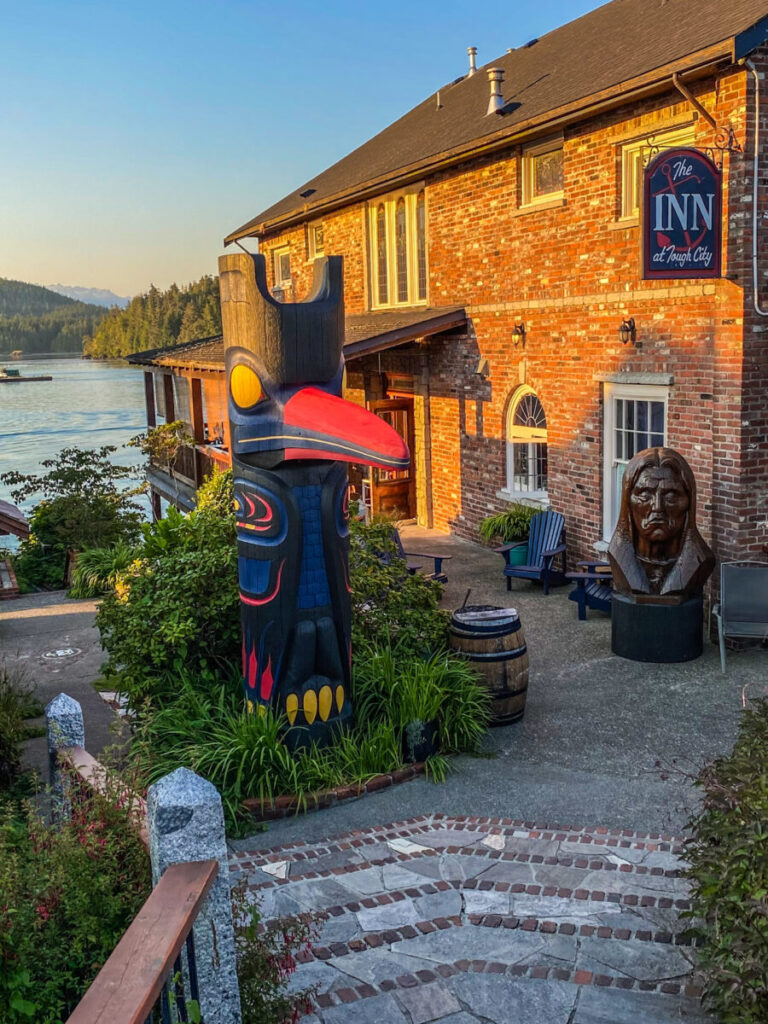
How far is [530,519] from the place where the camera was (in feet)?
44.4

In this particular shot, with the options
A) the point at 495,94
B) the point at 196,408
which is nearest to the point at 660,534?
the point at 495,94

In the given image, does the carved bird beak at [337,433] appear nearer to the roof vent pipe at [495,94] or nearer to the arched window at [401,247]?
the roof vent pipe at [495,94]

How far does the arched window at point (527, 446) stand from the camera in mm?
13781

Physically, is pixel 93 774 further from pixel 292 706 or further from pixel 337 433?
pixel 337 433

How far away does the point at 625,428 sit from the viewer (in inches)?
461

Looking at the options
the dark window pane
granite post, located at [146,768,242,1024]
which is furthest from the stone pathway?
the dark window pane

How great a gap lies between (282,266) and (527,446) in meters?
10.6

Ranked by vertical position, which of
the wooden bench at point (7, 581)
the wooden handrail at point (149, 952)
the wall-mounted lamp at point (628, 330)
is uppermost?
the wall-mounted lamp at point (628, 330)

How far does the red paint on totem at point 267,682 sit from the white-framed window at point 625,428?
18.4 ft

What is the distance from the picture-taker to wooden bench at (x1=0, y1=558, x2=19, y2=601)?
16.3m

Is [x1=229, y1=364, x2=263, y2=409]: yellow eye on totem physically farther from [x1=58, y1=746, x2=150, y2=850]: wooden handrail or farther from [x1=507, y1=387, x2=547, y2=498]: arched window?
[x1=507, y1=387, x2=547, y2=498]: arched window

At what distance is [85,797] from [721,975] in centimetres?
295

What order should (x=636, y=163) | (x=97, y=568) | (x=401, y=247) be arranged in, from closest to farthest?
(x=636, y=163), (x=97, y=568), (x=401, y=247)

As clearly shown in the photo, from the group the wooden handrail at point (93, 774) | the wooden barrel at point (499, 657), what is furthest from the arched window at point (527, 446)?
the wooden handrail at point (93, 774)
